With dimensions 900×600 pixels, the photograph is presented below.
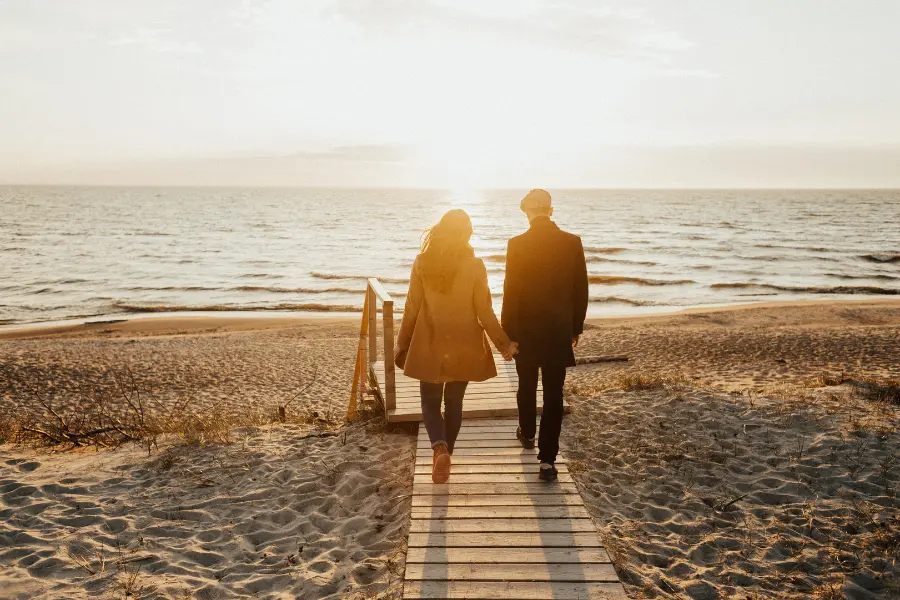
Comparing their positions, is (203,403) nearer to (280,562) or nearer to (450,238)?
(280,562)

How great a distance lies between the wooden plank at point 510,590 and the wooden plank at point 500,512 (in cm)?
73

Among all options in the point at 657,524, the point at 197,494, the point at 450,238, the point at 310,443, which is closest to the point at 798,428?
the point at 657,524

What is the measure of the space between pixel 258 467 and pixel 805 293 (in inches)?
1046

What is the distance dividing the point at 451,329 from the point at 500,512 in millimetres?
1307

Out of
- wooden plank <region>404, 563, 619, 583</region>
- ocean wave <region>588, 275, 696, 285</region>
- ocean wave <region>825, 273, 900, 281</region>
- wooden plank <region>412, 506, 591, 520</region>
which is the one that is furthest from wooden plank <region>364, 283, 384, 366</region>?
ocean wave <region>825, 273, 900, 281</region>

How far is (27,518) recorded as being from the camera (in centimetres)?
443

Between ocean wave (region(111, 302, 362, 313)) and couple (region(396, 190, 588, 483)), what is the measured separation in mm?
19558

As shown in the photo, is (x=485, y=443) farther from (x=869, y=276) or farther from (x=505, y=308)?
(x=869, y=276)

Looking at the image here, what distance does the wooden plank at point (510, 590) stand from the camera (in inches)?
125

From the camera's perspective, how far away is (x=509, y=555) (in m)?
3.57

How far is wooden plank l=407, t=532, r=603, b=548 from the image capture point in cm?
367

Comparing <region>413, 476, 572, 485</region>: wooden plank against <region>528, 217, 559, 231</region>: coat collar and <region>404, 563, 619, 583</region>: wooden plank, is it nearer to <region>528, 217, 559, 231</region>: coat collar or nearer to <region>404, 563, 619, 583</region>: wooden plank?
<region>404, 563, 619, 583</region>: wooden plank

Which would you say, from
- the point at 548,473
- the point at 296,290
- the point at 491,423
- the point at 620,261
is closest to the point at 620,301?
the point at 620,261

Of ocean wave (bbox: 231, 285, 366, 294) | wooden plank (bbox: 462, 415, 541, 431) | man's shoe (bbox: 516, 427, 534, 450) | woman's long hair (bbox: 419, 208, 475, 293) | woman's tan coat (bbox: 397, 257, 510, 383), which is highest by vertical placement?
woman's long hair (bbox: 419, 208, 475, 293)
